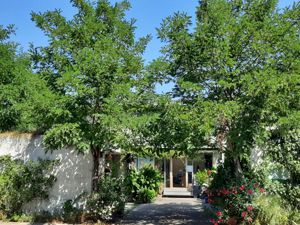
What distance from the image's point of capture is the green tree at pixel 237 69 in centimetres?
713

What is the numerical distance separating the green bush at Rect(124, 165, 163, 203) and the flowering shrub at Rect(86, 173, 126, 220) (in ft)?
16.2

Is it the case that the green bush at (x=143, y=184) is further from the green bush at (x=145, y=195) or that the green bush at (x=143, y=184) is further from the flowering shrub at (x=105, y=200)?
the flowering shrub at (x=105, y=200)

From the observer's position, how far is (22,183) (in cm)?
976

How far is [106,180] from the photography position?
30.9ft

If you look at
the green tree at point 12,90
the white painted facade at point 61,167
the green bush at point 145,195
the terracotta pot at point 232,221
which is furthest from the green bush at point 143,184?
the terracotta pot at point 232,221

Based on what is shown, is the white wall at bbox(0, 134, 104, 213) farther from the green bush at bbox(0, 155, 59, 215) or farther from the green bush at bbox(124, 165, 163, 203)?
the green bush at bbox(124, 165, 163, 203)

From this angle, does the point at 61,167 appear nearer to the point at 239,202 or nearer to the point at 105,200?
the point at 105,200

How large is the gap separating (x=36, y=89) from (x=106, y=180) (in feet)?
14.0

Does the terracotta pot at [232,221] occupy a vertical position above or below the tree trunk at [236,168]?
below

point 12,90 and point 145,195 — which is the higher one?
point 12,90

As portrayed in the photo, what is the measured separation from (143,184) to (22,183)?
710 cm

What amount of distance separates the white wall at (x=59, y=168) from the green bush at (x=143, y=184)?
4.63 metres

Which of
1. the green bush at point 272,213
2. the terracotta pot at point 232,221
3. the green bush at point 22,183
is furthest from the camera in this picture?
the green bush at point 22,183

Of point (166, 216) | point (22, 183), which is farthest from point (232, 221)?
point (22, 183)
